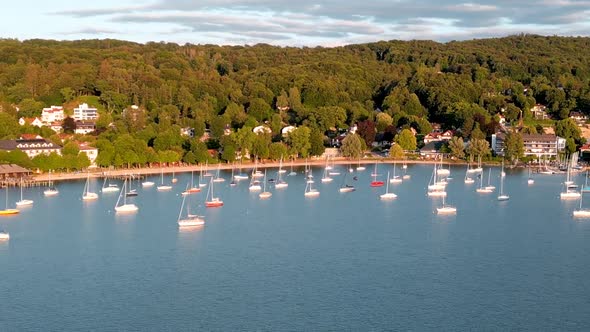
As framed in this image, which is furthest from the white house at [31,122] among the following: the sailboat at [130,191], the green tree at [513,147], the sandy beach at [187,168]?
the green tree at [513,147]

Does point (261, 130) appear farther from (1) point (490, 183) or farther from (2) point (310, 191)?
(1) point (490, 183)

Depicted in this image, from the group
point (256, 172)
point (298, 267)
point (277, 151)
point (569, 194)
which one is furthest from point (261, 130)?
point (298, 267)

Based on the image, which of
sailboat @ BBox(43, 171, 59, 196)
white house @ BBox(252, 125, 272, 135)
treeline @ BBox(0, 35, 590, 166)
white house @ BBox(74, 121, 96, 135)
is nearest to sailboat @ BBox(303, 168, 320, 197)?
treeline @ BBox(0, 35, 590, 166)

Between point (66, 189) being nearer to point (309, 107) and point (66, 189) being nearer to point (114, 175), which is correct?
point (114, 175)

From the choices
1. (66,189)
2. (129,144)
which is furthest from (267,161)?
(66,189)

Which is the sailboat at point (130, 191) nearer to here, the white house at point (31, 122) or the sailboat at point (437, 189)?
the sailboat at point (437, 189)

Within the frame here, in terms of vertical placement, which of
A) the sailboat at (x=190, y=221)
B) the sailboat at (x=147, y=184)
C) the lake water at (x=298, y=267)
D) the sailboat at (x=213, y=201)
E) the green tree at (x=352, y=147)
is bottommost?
the lake water at (x=298, y=267)

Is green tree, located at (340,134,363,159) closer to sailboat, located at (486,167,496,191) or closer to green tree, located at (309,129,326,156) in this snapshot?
green tree, located at (309,129,326,156)
